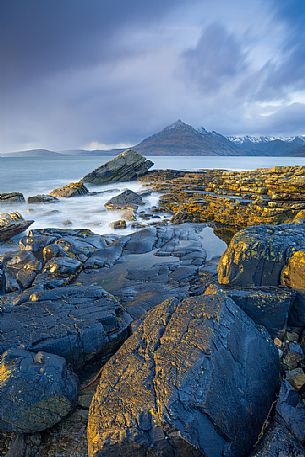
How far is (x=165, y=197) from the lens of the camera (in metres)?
33.3

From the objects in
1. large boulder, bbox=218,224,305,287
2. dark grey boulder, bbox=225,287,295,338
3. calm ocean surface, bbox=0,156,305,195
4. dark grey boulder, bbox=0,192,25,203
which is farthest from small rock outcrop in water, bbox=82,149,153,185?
dark grey boulder, bbox=225,287,295,338

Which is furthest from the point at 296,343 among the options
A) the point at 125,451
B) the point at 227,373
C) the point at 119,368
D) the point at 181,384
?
the point at 125,451

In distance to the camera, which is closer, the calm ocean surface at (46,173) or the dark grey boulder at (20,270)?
the dark grey boulder at (20,270)

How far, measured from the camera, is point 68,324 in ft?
21.5

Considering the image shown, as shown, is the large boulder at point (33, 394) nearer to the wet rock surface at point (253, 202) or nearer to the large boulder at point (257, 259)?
the large boulder at point (257, 259)

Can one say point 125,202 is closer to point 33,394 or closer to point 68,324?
point 68,324

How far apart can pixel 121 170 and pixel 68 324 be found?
2158 inches

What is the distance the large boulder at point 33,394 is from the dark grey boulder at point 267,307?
140 inches

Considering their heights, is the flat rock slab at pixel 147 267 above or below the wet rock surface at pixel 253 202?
below

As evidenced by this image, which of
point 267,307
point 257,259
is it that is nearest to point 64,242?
point 257,259

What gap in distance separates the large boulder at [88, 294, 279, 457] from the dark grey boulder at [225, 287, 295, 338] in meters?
0.82

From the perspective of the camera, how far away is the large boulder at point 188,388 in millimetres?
3576

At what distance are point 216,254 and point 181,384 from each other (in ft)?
35.4

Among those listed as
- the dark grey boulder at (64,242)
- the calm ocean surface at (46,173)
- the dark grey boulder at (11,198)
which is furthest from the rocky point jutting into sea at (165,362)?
the calm ocean surface at (46,173)
